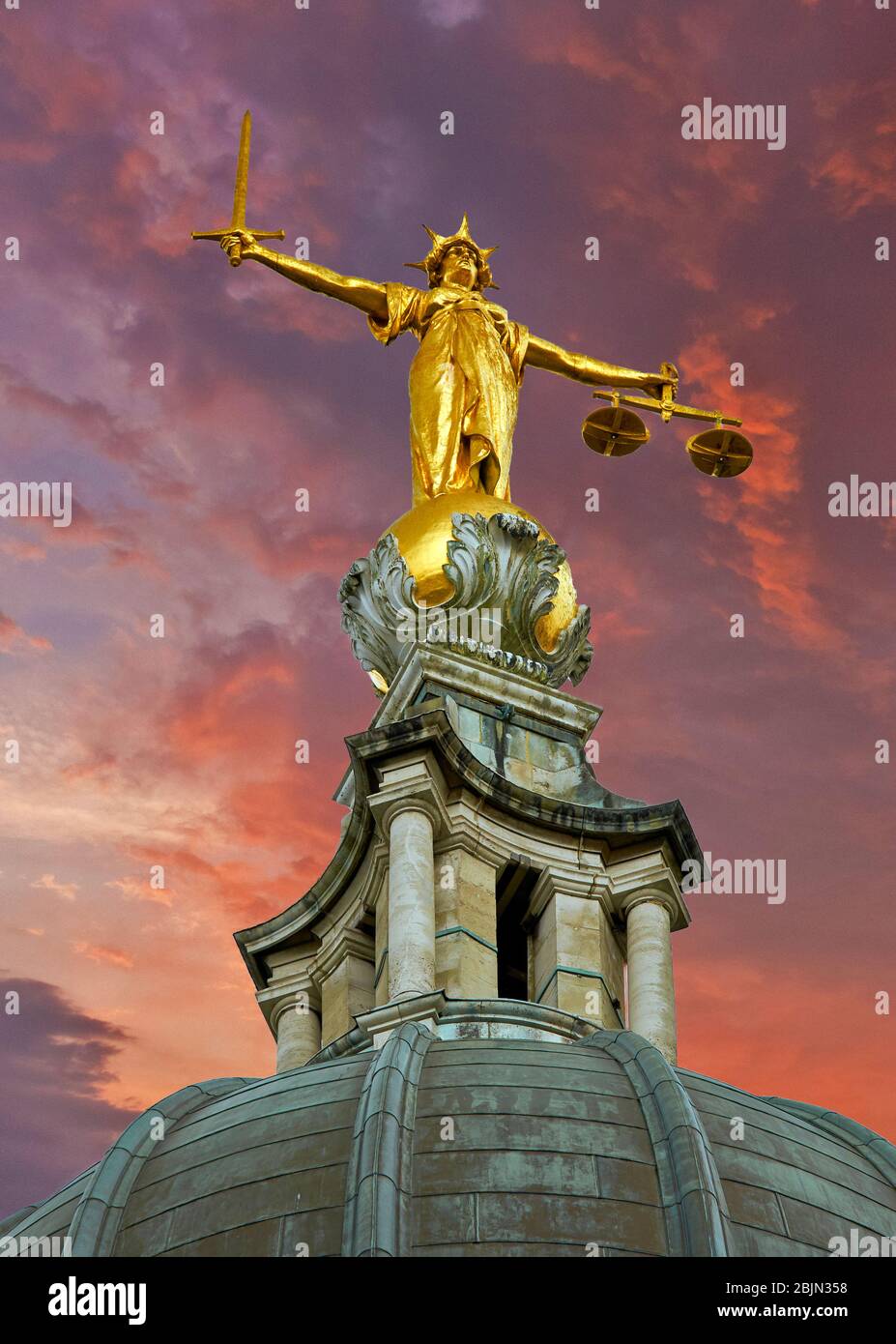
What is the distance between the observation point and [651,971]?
56.8 meters

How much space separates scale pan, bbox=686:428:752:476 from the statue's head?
6709 mm

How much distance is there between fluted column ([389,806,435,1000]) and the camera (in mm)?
53625

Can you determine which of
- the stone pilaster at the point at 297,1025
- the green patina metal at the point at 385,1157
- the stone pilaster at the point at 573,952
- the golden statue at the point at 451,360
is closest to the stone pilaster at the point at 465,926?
the stone pilaster at the point at 573,952

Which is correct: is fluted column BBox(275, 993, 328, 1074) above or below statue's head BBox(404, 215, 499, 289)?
below

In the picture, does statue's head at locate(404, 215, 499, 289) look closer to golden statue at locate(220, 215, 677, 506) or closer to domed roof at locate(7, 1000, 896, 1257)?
golden statue at locate(220, 215, 677, 506)

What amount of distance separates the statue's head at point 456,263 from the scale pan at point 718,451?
6709 millimetres

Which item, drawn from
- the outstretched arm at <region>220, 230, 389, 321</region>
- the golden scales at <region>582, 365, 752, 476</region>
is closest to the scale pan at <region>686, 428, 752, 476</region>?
the golden scales at <region>582, 365, 752, 476</region>

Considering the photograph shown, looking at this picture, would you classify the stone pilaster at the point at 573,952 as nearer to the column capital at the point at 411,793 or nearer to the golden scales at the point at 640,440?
the column capital at the point at 411,793

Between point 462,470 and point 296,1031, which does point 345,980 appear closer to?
point 296,1031

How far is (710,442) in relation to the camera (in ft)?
209

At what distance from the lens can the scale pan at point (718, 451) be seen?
63625mm
